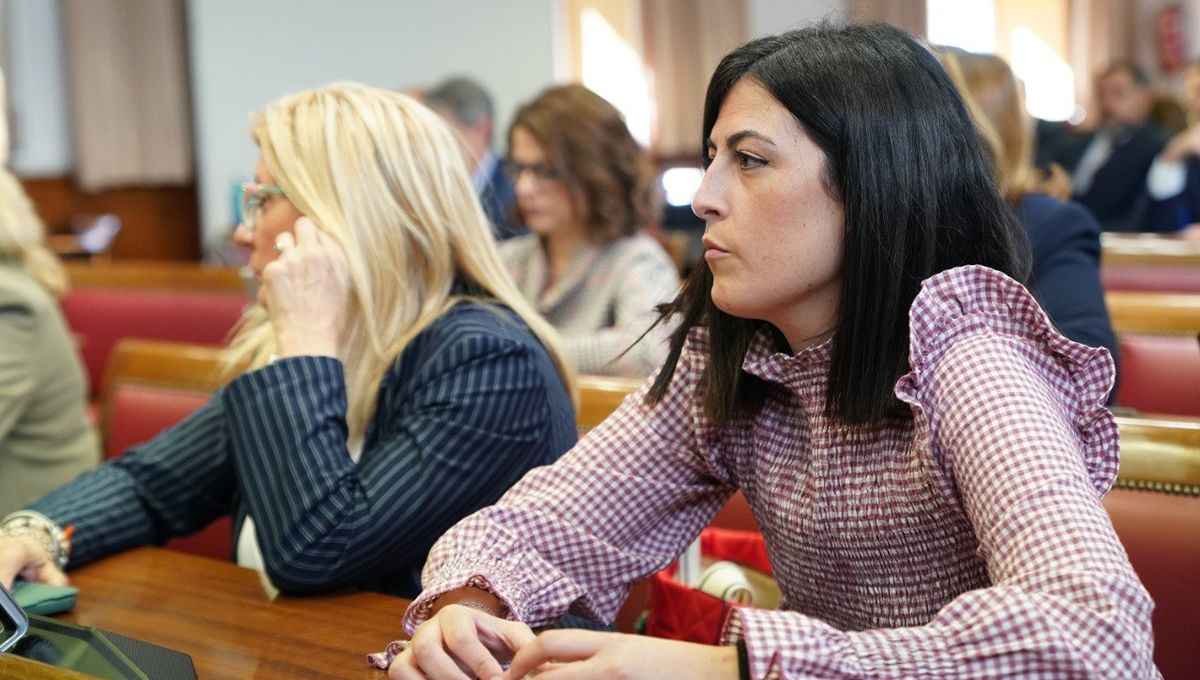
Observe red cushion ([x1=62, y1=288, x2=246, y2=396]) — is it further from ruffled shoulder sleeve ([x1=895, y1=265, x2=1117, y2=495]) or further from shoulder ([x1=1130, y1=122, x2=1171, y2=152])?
shoulder ([x1=1130, y1=122, x2=1171, y2=152])

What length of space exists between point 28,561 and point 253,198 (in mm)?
542

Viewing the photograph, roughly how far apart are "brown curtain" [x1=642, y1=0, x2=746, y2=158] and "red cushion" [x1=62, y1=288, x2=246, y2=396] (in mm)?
5284

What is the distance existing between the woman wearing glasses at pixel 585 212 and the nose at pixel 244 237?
1622 millimetres

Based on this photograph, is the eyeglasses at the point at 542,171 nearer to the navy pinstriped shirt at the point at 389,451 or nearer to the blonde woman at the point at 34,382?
the blonde woman at the point at 34,382

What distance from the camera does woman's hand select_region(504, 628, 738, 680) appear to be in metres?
0.95

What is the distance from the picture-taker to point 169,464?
6.13 ft

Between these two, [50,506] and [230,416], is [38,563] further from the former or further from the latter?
[230,416]

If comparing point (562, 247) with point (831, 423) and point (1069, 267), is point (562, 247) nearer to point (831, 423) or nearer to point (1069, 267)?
point (1069, 267)

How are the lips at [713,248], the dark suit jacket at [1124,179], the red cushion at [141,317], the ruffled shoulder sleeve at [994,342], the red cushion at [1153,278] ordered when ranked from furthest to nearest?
the dark suit jacket at [1124,179]
the red cushion at [141,317]
the red cushion at [1153,278]
the lips at [713,248]
the ruffled shoulder sleeve at [994,342]

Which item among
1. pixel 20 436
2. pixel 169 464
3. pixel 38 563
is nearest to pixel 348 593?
pixel 38 563

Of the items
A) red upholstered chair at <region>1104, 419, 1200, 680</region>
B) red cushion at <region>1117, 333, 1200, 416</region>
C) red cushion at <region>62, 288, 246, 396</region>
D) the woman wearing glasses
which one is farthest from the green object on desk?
red cushion at <region>62, 288, 246, 396</region>

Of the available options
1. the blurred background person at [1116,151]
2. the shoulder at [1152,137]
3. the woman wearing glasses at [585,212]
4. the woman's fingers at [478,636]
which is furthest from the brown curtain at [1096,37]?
the woman's fingers at [478,636]

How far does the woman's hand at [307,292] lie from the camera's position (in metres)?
1.62

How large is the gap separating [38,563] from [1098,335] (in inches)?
63.8
